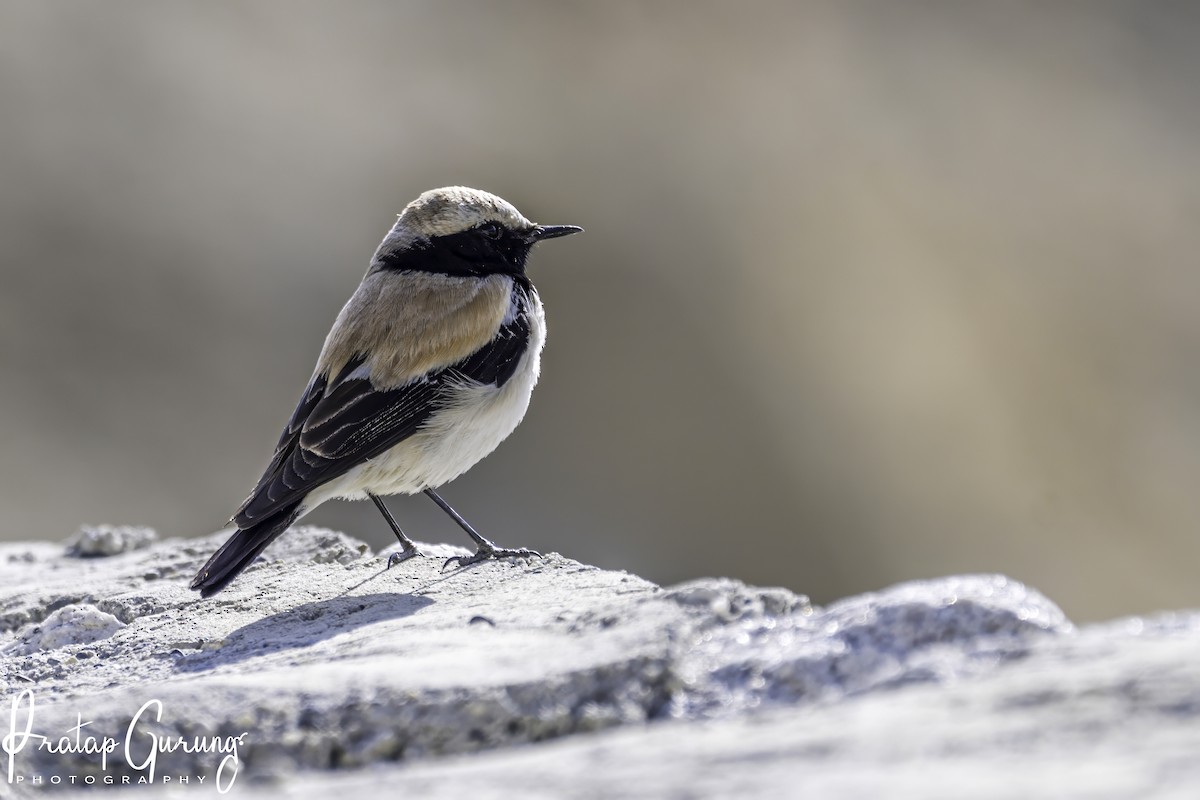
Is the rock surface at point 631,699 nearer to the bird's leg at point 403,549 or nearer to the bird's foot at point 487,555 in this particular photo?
the bird's foot at point 487,555

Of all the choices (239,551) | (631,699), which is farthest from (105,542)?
(631,699)

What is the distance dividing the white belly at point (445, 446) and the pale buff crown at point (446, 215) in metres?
0.87

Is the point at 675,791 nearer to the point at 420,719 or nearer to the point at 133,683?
the point at 420,719

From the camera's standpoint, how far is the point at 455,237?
6504 millimetres

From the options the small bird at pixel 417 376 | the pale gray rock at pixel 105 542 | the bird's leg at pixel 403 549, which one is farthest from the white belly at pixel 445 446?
the pale gray rock at pixel 105 542

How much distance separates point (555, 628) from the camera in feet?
12.4

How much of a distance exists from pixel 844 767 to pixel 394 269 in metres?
4.47

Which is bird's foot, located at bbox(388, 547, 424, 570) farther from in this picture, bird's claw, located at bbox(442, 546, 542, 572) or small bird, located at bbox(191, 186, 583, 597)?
bird's claw, located at bbox(442, 546, 542, 572)

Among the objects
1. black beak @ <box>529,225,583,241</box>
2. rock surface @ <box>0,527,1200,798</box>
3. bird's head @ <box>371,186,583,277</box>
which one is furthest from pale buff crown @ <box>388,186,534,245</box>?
rock surface @ <box>0,527,1200,798</box>

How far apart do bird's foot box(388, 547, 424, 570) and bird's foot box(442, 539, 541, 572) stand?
0.62 ft

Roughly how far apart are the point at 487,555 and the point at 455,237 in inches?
67.8

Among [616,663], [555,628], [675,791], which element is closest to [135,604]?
[555,628]

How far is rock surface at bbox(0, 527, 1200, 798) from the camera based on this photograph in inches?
93.9

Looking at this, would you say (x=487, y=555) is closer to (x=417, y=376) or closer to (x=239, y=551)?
(x=417, y=376)
